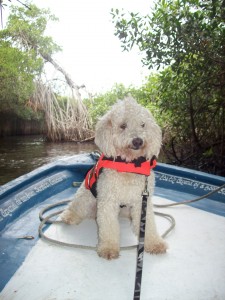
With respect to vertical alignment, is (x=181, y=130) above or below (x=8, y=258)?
above

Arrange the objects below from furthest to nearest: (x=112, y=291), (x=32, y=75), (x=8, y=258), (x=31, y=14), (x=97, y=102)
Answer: (x=31, y=14) → (x=97, y=102) → (x=32, y=75) → (x=8, y=258) → (x=112, y=291)

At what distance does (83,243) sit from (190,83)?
12.9 ft

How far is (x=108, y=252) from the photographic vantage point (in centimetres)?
199

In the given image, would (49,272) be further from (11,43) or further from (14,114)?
(11,43)

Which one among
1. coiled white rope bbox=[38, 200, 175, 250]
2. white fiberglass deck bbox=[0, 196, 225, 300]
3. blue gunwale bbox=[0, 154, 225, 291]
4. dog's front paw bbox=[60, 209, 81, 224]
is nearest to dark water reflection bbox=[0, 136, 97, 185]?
blue gunwale bbox=[0, 154, 225, 291]

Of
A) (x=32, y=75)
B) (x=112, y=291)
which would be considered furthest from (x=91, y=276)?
(x=32, y=75)

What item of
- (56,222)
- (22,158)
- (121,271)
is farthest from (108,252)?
(22,158)

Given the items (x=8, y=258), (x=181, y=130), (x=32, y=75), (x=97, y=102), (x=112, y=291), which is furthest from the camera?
(x=97, y=102)

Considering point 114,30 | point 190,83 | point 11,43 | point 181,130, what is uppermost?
point 11,43

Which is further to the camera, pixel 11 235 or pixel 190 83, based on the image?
pixel 190 83

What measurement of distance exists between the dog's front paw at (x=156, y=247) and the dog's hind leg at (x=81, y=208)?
2.13 ft

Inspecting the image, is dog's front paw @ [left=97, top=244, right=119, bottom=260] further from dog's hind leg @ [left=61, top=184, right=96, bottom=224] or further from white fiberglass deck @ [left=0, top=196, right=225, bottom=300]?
dog's hind leg @ [left=61, top=184, right=96, bottom=224]

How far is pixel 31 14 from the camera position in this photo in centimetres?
1683

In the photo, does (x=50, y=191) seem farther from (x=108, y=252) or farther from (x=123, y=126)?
(x=123, y=126)
